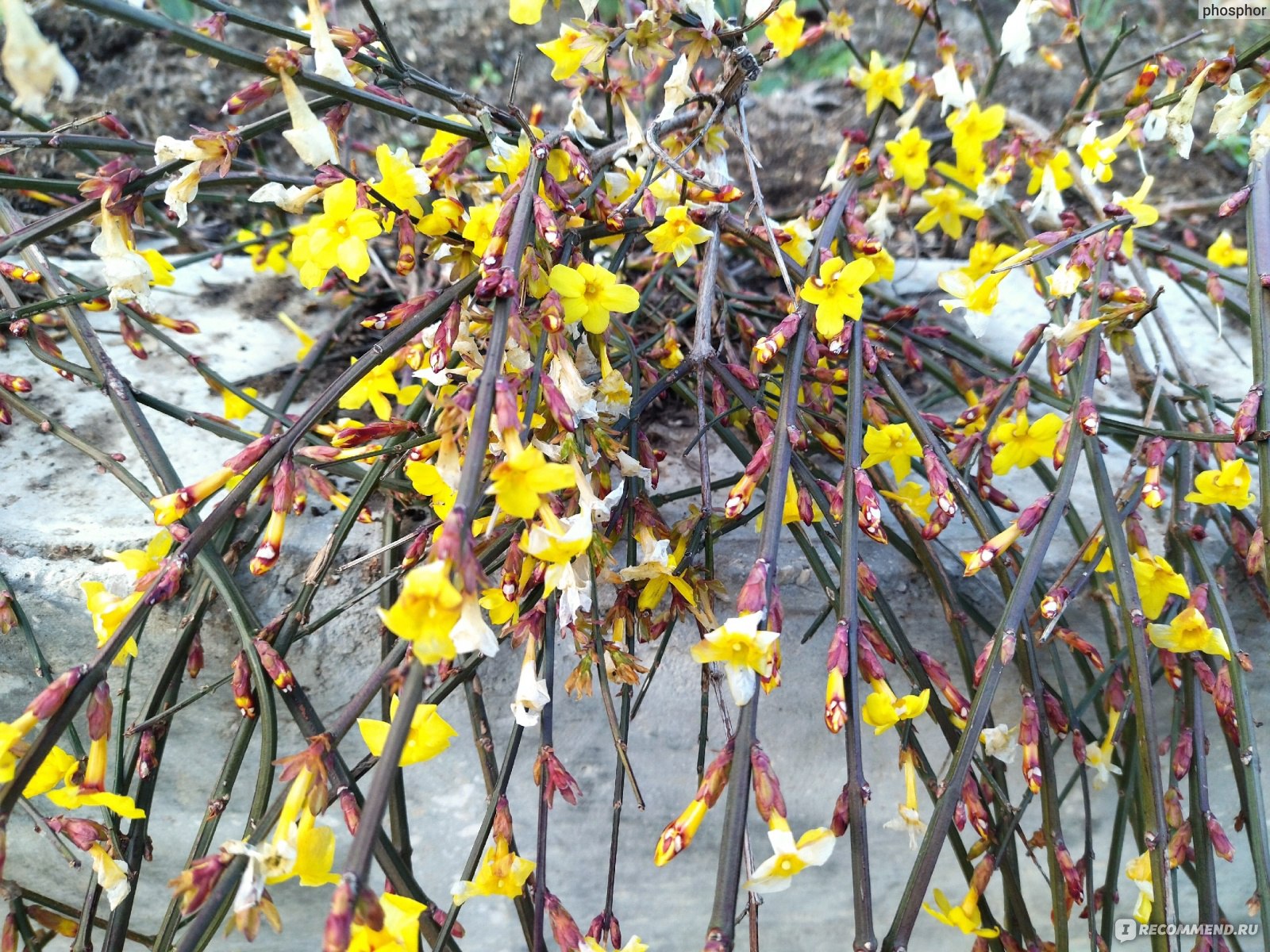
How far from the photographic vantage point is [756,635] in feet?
2.25

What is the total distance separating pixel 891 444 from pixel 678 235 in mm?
353

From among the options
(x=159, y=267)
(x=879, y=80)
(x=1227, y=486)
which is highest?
(x=879, y=80)

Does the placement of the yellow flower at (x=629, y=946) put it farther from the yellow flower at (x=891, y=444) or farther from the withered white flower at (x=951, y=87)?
the withered white flower at (x=951, y=87)

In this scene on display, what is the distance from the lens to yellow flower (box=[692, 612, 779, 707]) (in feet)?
2.25

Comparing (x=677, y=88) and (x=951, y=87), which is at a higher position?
(x=951, y=87)

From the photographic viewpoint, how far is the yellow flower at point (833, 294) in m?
0.94

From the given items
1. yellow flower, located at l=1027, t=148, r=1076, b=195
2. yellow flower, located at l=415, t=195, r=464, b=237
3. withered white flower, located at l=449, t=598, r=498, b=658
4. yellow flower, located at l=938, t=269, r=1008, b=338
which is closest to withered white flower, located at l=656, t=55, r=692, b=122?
yellow flower, located at l=415, t=195, r=464, b=237

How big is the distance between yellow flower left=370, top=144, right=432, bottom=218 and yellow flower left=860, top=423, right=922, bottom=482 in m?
0.57

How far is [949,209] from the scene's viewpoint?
1536 mm

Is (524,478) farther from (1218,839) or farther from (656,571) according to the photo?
(1218,839)

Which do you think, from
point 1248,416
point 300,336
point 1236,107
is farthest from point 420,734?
point 1236,107

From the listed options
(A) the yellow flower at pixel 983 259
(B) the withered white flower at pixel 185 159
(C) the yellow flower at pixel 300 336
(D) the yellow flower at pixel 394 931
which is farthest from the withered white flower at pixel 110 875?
(A) the yellow flower at pixel 983 259

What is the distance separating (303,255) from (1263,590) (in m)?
1.27

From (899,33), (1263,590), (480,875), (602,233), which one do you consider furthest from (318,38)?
(899,33)
